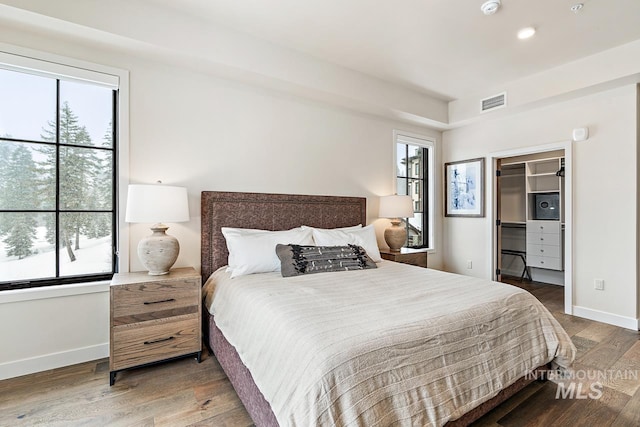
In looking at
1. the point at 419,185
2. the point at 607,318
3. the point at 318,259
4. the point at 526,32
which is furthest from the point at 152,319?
the point at 607,318

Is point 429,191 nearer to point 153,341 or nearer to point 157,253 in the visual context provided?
point 157,253

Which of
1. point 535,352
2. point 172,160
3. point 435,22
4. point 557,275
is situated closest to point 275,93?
point 172,160

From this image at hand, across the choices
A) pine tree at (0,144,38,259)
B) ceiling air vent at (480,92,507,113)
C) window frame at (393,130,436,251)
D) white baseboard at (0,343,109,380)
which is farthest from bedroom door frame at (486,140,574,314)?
pine tree at (0,144,38,259)

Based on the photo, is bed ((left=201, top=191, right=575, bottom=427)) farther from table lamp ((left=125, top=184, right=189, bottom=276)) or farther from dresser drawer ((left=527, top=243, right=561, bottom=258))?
dresser drawer ((left=527, top=243, right=561, bottom=258))

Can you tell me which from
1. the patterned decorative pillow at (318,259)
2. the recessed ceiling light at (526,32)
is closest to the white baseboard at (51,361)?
the patterned decorative pillow at (318,259)

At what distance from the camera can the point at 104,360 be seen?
7.93 feet

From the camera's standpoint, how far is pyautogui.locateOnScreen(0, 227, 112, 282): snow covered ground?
2230mm

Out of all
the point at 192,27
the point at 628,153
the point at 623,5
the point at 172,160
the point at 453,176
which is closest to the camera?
the point at 623,5

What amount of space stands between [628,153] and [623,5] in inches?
59.1

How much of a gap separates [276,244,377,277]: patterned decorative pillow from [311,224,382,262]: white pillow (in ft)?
0.69

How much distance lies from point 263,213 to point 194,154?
859 millimetres

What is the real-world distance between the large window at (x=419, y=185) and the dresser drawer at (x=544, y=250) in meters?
1.62

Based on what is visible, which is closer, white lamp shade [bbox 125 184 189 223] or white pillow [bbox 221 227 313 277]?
white lamp shade [bbox 125 184 189 223]

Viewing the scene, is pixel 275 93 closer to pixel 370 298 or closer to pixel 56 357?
pixel 370 298
